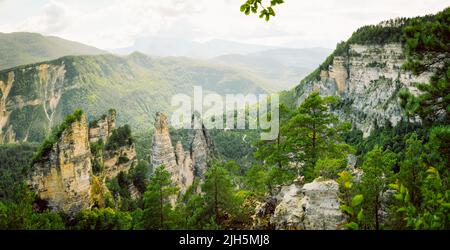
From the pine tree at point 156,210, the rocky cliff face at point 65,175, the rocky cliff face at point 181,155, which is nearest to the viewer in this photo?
the pine tree at point 156,210

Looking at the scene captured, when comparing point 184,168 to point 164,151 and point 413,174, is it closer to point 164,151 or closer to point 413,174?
point 164,151

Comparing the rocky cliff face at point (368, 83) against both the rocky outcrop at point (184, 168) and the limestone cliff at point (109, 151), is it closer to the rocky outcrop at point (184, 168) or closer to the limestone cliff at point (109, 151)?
the rocky outcrop at point (184, 168)

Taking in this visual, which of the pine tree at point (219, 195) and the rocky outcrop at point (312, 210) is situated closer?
the rocky outcrop at point (312, 210)

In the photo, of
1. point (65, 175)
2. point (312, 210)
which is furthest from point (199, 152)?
point (312, 210)

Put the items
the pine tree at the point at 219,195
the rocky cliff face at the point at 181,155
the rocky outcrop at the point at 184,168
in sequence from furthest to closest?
the rocky outcrop at the point at 184,168
the rocky cliff face at the point at 181,155
the pine tree at the point at 219,195

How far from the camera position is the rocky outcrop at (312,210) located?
1236cm

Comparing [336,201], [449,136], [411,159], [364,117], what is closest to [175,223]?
[336,201]

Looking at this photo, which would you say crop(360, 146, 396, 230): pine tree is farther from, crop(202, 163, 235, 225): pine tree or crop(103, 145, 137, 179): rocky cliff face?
crop(103, 145, 137, 179): rocky cliff face

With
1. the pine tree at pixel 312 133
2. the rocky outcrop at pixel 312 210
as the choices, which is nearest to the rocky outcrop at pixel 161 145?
the pine tree at pixel 312 133

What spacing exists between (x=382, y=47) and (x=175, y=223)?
109346mm

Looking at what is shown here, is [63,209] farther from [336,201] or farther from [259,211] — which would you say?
[336,201]

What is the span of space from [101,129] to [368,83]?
88.6m

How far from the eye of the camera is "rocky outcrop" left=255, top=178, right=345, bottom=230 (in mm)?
12359

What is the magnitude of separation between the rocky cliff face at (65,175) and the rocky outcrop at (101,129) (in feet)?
73.6
